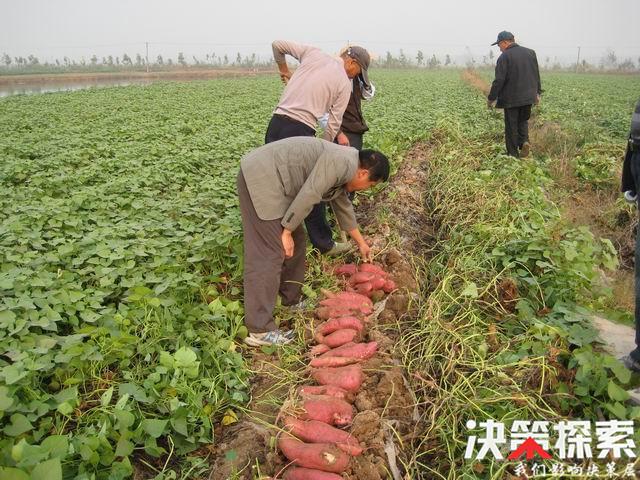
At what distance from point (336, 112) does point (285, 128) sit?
19.1 inches

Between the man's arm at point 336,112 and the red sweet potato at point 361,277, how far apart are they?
129 cm

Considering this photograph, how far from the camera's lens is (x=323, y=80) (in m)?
3.87

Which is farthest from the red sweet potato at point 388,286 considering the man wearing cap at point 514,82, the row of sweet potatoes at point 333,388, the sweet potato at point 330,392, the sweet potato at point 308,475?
the man wearing cap at point 514,82

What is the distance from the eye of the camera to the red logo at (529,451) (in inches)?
81.2

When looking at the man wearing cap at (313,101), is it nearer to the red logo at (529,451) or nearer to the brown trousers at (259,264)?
the brown trousers at (259,264)

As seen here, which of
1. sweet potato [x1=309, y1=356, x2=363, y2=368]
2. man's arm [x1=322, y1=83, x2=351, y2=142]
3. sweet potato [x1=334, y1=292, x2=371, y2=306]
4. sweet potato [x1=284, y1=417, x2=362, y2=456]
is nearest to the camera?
sweet potato [x1=284, y1=417, x2=362, y2=456]

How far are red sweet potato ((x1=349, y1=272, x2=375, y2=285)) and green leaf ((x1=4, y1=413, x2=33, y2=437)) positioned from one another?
237 cm

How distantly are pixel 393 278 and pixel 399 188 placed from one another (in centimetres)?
231

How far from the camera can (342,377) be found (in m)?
2.63

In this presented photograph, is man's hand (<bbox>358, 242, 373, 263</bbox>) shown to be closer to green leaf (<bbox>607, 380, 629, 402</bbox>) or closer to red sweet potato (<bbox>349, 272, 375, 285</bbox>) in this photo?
red sweet potato (<bbox>349, 272, 375, 285</bbox>)

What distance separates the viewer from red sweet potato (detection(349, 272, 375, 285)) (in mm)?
3682

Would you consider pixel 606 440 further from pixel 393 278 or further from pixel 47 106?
pixel 47 106

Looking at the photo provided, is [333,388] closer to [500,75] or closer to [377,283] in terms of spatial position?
[377,283]

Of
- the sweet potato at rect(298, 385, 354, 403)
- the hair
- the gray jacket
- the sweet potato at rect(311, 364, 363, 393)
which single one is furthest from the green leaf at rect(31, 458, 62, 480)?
the hair
